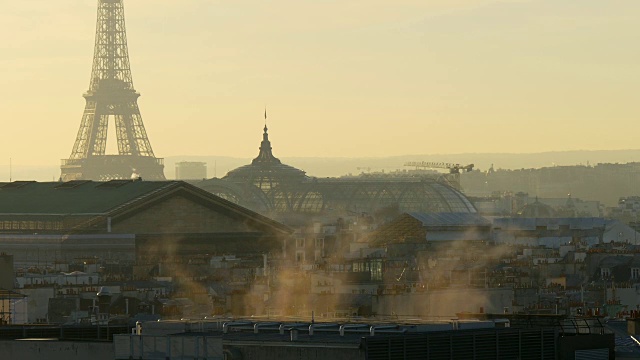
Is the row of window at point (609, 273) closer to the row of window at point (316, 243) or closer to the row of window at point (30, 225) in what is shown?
the row of window at point (316, 243)

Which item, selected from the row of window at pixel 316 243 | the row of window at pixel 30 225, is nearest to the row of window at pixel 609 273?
the row of window at pixel 316 243

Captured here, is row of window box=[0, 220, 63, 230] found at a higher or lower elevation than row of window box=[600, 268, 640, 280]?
higher

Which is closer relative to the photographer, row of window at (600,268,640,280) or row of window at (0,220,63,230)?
row of window at (600,268,640,280)

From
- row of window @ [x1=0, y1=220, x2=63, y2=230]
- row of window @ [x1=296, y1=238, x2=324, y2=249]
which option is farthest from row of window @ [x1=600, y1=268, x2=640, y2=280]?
row of window @ [x1=0, y1=220, x2=63, y2=230]

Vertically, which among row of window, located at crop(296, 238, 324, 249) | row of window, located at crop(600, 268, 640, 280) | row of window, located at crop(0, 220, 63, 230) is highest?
row of window, located at crop(0, 220, 63, 230)

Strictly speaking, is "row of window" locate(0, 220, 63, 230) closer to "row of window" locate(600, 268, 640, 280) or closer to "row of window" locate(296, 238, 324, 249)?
"row of window" locate(296, 238, 324, 249)

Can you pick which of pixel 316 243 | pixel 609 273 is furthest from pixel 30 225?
pixel 609 273

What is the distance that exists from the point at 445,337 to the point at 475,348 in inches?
18.8

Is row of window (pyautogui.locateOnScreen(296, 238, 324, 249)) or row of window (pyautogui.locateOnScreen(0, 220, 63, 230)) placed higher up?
row of window (pyautogui.locateOnScreen(0, 220, 63, 230))

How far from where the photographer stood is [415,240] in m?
127

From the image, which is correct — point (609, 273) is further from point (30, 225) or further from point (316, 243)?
point (30, 225)

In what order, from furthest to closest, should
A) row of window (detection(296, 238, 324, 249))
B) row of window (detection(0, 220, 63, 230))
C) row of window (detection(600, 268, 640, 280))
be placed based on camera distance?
row of window (detection(0, 220, 63, 230)) → row of window (detection(296, 238, 324, 249)) → row of window (detection(600, 268, 640, 280))

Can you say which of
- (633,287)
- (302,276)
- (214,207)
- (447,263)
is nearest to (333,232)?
(214,207)

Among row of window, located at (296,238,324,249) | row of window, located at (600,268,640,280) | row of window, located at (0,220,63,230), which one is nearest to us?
row of window, located at (600,268,640,280)
